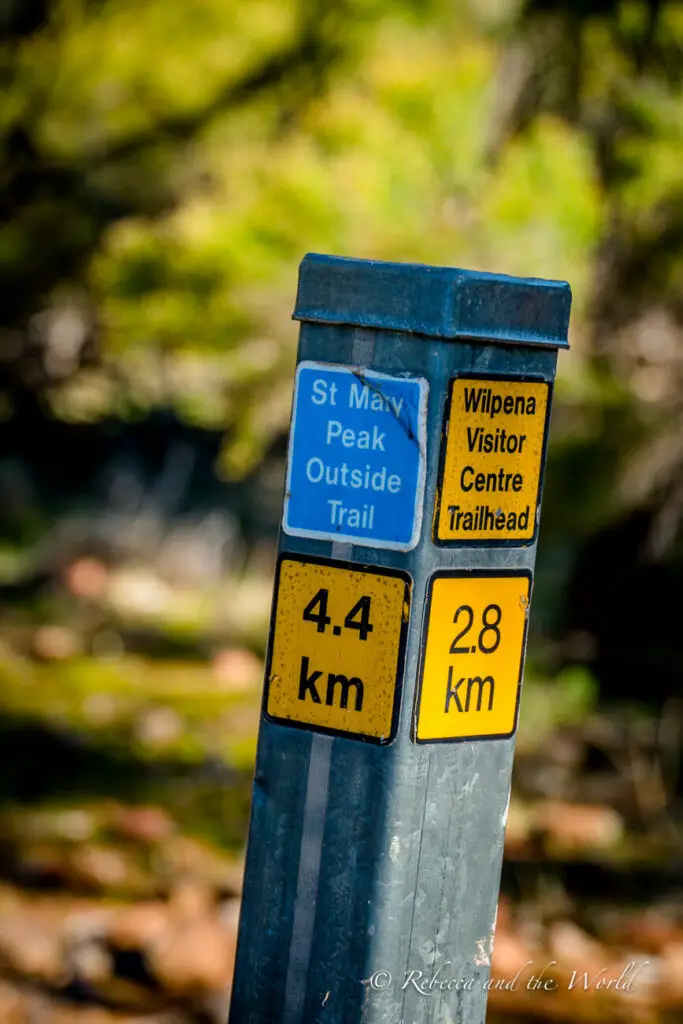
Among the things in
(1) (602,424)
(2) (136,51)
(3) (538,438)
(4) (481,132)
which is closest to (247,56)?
(2) (136,51)

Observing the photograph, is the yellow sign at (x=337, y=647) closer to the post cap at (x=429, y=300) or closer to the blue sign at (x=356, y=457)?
the blue sign at (x=356, y=457)

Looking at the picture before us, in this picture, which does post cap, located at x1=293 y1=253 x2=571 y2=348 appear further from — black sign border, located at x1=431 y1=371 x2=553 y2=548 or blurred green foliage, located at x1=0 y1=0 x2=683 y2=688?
blurred green foliage, located at x1=0 y1=0 x2=683 y2=688

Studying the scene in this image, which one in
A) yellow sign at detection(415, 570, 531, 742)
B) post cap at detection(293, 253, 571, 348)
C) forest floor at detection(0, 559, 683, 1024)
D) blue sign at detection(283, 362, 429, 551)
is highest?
post cap at detection(293, 253, 571, 348)

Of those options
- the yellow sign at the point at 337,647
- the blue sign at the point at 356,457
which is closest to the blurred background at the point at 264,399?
the yellow sign at the point at 337,647

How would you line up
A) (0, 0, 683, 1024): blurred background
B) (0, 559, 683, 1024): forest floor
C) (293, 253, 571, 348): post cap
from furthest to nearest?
(0, 0, 683, 1024): blurred background, (0, 559, 683, 1024): forest floor, (293, 253, 571, 348): post cap

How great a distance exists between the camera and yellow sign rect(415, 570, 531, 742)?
185 cm

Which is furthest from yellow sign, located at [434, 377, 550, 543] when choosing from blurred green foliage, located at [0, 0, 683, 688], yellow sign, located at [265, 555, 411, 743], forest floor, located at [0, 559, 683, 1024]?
blurred green foliage, located at [0, 0, 683, 688]

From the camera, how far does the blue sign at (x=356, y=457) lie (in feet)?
5.98

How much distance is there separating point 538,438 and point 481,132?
388 cm

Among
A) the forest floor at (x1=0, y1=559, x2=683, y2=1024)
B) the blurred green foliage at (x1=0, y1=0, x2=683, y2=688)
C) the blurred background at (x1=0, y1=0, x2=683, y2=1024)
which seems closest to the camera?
the forest floor at (x1=0, y1=559, x2=683, y2=1024)

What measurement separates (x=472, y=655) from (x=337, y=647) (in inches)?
7.2

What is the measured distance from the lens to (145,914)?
4.58m

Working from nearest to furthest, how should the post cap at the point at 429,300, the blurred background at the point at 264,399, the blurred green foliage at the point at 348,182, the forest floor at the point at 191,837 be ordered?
the post cap at the point at 429,300, the forest floor at the point at 191,837, the blurred background at the point at 264,399, the blurred green foliage at the point at 348,182

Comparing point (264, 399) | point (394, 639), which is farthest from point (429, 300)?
point (264, 399)
